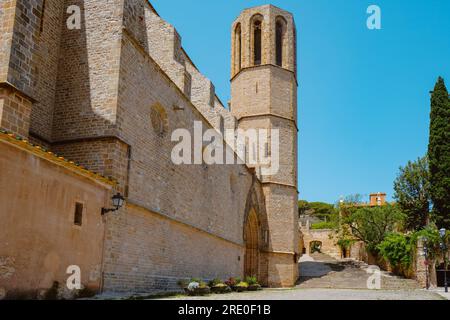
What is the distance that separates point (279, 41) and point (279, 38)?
9.2 inches

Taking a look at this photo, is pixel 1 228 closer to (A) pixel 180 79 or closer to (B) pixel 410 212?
(A) pixel 180 79

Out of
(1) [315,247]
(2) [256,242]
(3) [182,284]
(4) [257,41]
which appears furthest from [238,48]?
(1) [315,247]

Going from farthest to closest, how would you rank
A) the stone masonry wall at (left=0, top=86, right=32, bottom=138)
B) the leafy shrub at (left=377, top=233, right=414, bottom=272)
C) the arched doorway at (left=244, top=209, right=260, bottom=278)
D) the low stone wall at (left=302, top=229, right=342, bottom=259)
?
the low stone wall at (left=302, top=229, right=342, bottom=259) < the leafy shrub at (left=377, top=233, right=414, bottom=272) < the arched doorway at (left=244, top=209, right=260, bottom=278) < the stone masonry wall at (left=0, top=86, right=32, bottom=138)

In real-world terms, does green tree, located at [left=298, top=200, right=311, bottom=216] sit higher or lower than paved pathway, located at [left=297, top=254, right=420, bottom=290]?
higher

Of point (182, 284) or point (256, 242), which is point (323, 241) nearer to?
point (256, 242)

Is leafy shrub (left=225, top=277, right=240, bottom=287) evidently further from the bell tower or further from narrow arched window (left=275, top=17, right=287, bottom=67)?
narrow arched window (left=275, top=17, right=287, bottom=67)

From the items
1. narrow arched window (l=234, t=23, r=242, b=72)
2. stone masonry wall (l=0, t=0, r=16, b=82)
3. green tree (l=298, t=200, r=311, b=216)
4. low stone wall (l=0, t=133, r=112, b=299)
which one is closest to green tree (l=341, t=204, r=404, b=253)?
narrow arched window (l=234, t=23, r=242, b=72)

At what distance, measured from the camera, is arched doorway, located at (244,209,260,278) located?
25641mm

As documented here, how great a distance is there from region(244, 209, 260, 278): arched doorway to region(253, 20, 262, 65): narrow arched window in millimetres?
10639

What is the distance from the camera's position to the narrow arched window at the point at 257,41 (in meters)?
30.2

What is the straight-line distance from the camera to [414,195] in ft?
119

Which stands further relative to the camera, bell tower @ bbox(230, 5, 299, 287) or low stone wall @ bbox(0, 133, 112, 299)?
bell tower @ bbox(230, 5, 299, 287)

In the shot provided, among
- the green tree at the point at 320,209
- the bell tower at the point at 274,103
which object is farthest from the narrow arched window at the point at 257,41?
the green tree at the point at 320,209
